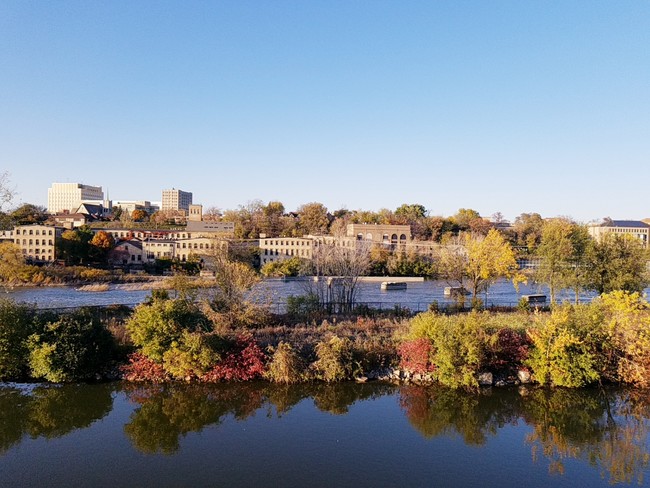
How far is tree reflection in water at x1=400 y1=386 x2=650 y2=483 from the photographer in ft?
40.7

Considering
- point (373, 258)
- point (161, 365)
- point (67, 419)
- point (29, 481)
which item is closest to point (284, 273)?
point (373, 258)

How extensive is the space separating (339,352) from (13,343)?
11128 mm

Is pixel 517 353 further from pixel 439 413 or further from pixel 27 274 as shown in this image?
pixel 27 274

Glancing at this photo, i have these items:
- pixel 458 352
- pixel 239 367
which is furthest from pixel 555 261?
pixel 239 367

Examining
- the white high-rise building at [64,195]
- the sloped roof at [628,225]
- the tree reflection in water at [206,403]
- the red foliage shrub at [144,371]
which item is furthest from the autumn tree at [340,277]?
the white high-rise building at [64,195]

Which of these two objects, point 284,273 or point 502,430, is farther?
point 284,273

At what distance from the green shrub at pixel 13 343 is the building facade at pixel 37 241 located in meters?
46.5

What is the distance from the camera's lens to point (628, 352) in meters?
17.3

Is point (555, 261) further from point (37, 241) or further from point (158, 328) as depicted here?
point (37, 241)

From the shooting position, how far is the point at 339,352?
57.2ft

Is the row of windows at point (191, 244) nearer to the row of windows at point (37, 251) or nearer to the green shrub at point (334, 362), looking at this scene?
the row of windows at point (37, 251)

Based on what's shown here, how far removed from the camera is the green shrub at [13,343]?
1670 centimetres

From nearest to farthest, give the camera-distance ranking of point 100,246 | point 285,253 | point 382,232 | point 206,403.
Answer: point 206,403 < point 100,246 < point 285,253 < point 382,232

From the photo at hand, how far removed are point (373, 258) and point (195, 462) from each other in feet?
155
